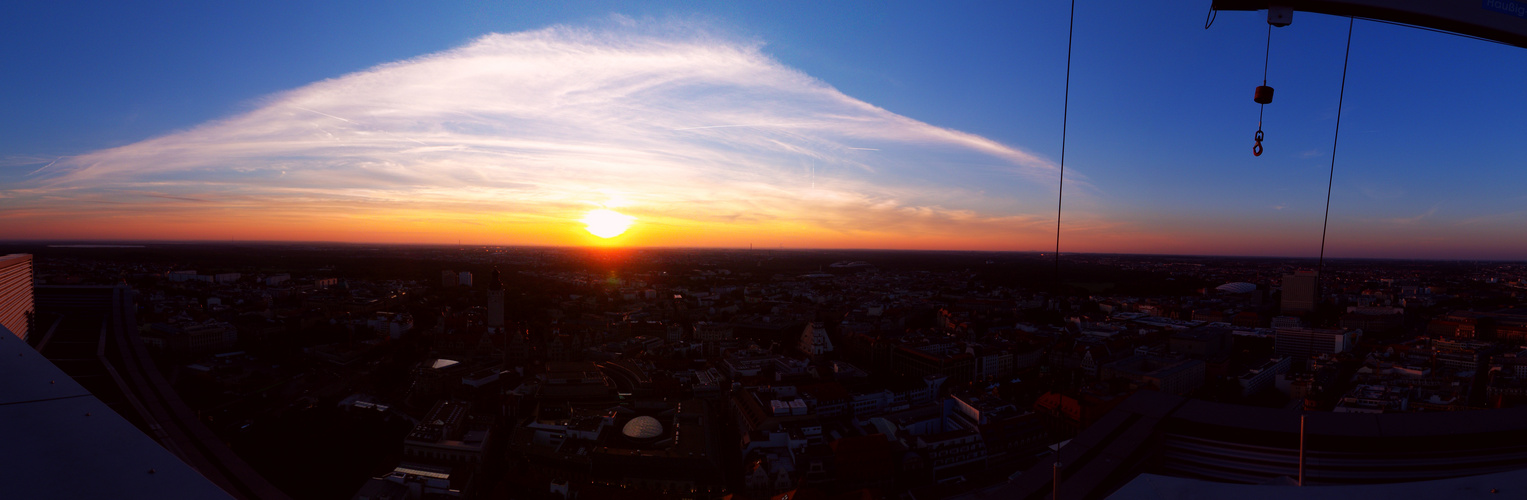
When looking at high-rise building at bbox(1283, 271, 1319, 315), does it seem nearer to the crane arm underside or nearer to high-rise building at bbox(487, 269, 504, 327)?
the crane arm underside

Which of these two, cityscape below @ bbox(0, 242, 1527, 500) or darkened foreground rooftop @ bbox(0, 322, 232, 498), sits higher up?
darkened foreground rooftop @ bbox(0, 322, 232, 498)

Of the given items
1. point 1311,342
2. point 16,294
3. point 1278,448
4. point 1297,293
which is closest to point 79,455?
point 1278,448

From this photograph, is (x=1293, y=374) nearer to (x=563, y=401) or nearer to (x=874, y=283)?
(x=563, y=401)

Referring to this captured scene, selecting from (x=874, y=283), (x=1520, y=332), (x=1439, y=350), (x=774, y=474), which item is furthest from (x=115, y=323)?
(x=874, y=283)

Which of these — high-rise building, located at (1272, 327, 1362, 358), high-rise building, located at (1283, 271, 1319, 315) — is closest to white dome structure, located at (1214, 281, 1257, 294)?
high-rise building, located at (1283, 271, 1319, 315)

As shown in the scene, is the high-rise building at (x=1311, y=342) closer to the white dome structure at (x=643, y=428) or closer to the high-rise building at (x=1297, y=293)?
the high-rise building at (x=1297, y=293)

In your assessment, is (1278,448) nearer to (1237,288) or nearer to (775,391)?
(775,391)

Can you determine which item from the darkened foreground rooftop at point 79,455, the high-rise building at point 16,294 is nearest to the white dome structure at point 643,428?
the high-rise building at point 16,294
